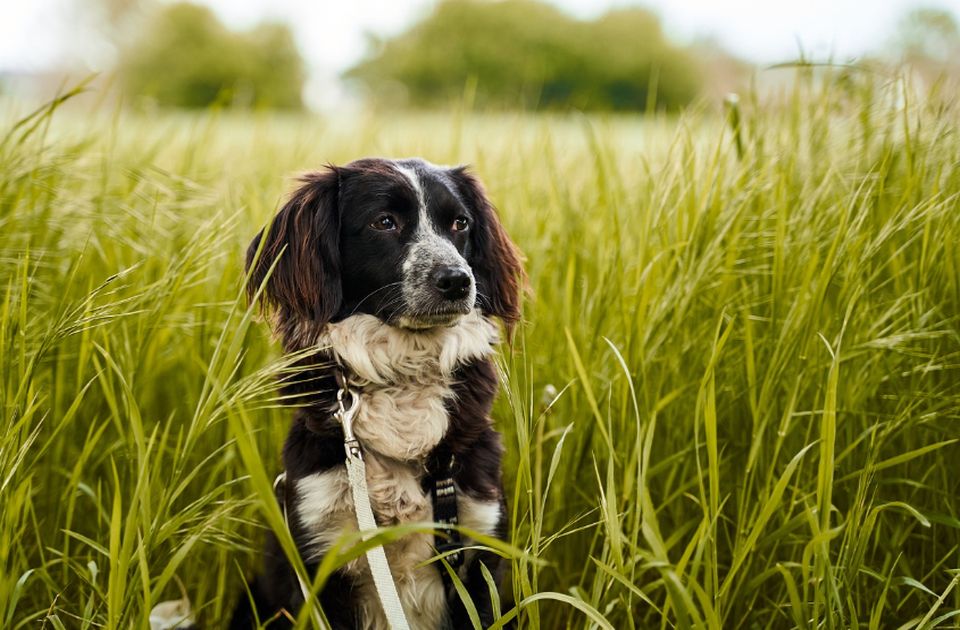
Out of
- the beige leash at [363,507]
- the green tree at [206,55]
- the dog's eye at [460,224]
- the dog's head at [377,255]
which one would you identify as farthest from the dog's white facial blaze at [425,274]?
the green tree at [206,55]

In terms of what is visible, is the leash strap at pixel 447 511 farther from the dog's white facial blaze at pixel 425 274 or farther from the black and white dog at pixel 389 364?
the dog's white facial blaze at pixel 425 274

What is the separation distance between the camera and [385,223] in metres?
2.25

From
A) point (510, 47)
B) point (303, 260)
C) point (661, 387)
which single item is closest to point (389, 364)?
point (303, 260)

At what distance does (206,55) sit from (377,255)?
65442mm

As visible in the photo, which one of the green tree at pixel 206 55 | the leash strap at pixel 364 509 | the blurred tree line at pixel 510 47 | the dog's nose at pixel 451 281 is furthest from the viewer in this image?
the green tree at pixel 206 55

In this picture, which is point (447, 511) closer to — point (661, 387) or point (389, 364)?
point (389, 364)

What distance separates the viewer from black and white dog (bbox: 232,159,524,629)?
77.2 inches

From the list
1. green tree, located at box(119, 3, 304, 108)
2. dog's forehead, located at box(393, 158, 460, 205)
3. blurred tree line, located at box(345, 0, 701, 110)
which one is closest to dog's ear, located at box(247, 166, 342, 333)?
dog's forehead, located at box(393, 158, 460, 205)

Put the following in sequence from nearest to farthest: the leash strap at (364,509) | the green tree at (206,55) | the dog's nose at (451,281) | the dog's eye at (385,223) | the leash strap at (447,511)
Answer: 1. the leash strap at (364,509)
2. the leash strap at (447,511)
3. the dog's nose at (451,281)
4. the dog's eye at (385,223)
5. the green tree at (206,55)

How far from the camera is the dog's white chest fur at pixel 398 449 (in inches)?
76.7

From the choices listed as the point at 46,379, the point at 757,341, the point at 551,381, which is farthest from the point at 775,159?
the point at 46,379

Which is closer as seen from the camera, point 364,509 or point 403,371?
point 364,509

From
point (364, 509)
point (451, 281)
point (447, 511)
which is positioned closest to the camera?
point (364, 509)

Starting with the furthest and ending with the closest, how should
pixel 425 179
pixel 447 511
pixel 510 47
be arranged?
pixel 510 47 → pixel 425 179 → pixel 447 511
